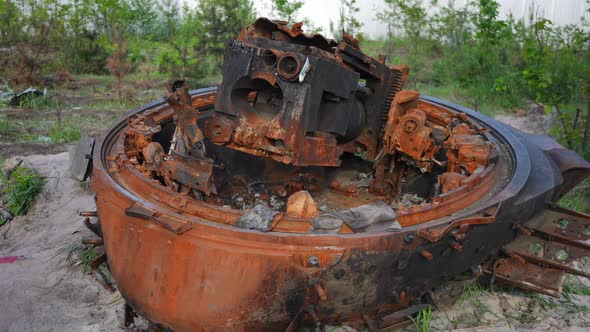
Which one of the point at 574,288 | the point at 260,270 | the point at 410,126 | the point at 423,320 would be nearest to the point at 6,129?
the point at 410,126

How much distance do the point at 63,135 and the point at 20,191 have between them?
1637 mm

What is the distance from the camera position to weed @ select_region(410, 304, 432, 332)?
2910 mm

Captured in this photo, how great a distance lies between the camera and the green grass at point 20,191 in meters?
4.98

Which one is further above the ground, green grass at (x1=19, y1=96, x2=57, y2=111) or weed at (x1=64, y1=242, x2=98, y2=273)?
green grass at (x1=19, y1=96, x2=57, y2=111)

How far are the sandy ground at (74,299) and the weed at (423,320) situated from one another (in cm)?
10

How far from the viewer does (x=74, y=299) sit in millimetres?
3734

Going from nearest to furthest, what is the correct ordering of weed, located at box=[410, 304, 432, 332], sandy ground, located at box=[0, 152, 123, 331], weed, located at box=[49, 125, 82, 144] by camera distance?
weed, located at box=[410, 304, 432, 332] < sandy ground, located at box=[0, 152, 123, 331] < weed, located at box=[49, 125, 82, 144]

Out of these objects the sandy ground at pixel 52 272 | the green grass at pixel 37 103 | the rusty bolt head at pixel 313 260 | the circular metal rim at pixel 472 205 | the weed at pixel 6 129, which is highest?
the circular metal rim at pixel 472 205

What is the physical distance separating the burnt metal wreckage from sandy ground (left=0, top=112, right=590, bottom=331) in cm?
23

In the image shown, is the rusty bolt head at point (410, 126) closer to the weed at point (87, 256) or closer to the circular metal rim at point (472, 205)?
the circular metal rim at point (472, 205)

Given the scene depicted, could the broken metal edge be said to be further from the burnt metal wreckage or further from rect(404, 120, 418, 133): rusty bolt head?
rect(404, 120, 418, 133): rusty bolt head

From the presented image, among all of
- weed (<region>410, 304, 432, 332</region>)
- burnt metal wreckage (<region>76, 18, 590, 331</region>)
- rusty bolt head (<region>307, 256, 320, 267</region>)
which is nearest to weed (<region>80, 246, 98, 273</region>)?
burnt metal wreckage (<region>76, 18, 590, 331</region>)

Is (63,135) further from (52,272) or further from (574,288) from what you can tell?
(574,288)

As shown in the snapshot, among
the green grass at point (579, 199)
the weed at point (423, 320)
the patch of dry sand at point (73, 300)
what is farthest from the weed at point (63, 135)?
the green grass at point (579, 199)
